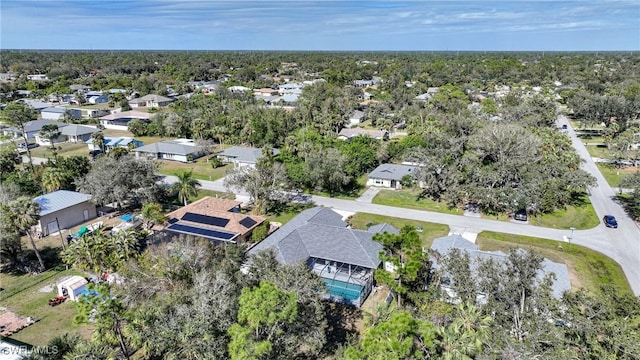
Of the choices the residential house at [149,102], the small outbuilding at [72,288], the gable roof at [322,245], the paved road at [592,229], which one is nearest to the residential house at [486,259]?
the gable roof at [322,245]

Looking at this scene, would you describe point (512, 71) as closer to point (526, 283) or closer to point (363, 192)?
point (363, 192)

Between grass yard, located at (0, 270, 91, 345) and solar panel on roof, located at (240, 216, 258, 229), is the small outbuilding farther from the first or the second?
solar panel on roof, located at (240, 216, 258, 229)

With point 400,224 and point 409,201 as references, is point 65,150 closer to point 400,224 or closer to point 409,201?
point 409,201

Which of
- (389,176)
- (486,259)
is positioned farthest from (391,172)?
(486,259)

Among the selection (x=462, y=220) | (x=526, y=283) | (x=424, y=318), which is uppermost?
(x=526, y=283)

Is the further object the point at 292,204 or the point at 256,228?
the point at 292,204

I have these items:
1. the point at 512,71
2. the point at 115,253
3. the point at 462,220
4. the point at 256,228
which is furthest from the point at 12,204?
the point at 512,71
